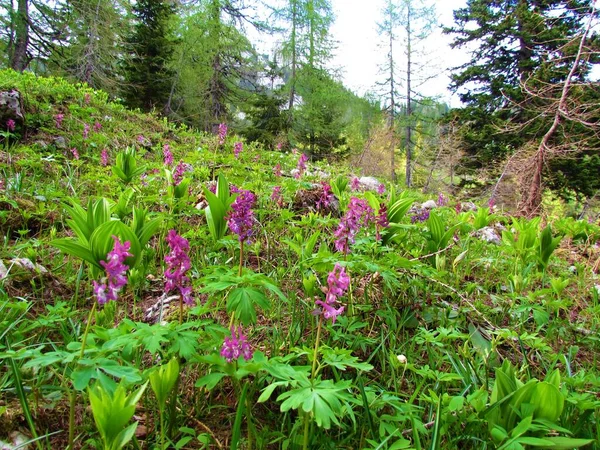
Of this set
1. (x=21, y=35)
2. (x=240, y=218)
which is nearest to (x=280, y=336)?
(x=240, y=218)

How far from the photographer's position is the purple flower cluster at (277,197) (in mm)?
2820

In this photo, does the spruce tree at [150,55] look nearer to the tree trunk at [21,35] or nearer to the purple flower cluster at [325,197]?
the tree trunk at [21,35]

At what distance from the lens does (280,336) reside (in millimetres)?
1610

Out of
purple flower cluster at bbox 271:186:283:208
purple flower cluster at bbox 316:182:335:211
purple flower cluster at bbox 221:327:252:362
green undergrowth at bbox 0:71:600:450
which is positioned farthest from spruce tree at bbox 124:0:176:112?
purple flower cluster at bbox 221:327:252:362

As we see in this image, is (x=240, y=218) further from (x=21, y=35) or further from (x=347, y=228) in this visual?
(x=21, y=35)

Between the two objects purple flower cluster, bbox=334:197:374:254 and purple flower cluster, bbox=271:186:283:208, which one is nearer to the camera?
purple flower cluster, bbox=334:197:374:254

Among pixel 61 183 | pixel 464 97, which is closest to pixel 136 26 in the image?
pixel 61 183

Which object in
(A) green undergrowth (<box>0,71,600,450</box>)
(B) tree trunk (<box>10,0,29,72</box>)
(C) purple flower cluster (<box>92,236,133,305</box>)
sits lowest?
(A) green undergrowth (<box>0,71,600,450</box>)

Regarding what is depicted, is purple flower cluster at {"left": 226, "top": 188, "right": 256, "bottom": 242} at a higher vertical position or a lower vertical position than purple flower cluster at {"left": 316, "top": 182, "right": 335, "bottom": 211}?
lower

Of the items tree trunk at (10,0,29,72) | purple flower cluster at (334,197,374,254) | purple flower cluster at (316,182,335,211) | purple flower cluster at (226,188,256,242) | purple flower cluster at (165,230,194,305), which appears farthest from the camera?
tree trunk at (10,0,29,72)

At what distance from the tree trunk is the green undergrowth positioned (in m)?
11.9

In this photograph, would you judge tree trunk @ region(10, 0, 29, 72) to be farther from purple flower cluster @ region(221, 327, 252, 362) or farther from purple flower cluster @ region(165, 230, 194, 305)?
purple flower cluster @ region(221, 327, 252, 362)

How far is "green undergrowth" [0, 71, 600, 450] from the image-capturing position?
0.96m

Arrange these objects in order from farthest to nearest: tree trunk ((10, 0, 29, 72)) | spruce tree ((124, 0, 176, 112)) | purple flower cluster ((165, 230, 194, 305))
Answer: spruce tree ((124, 0, 176, 112)) < tree trunk ((10, 0, 29, 72)) < purple flower cluster ((165, 230, 194, 305))
